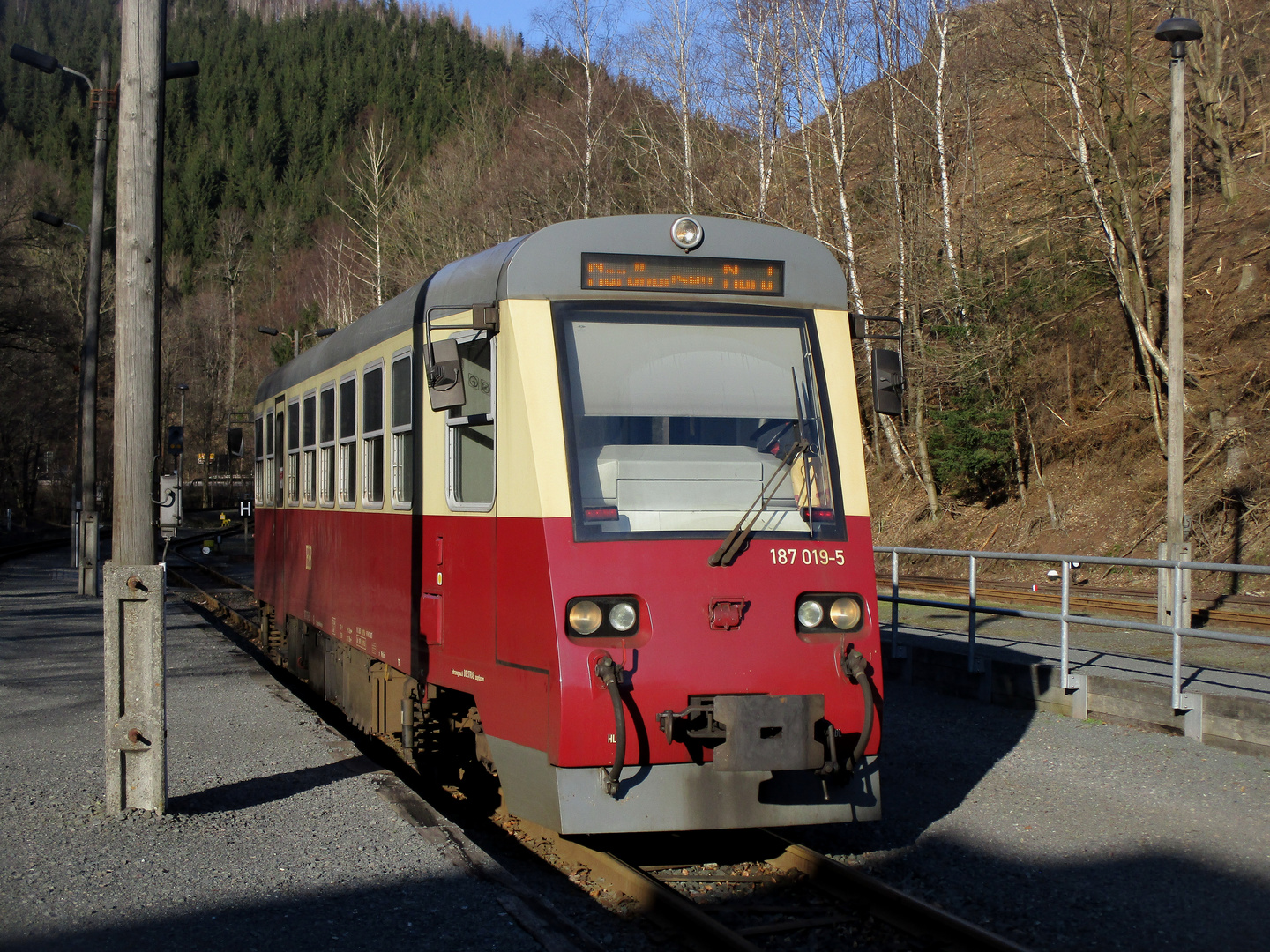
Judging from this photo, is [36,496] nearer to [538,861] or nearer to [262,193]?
[262,193]

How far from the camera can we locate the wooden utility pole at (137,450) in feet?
21.5

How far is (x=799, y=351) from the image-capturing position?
6.48 metres

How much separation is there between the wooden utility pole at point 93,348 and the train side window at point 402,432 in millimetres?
15393

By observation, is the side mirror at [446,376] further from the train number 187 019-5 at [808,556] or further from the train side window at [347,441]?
the train side window at [347,441]

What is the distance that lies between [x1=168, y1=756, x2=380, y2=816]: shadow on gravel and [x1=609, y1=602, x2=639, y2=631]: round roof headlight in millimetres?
2590

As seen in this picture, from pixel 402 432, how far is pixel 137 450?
1.59 meters

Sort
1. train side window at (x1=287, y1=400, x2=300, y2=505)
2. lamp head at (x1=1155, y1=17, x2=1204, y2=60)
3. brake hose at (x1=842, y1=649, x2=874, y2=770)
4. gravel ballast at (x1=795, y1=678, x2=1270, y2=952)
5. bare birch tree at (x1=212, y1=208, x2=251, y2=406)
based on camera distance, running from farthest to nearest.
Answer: bare birch tree at (x1=212, y1=208, x2=251, y2=406), lamp head at (x1=1155, y1=17, x2=1204, y2=60), train side window at (x1=287, y1=400, x2=300, y2=505), brake hose at (x1=842, y1=649, x2=874, y2=770), gravel ballast at (x1=795, y1=678, x2=1270, y2=952)

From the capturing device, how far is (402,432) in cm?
767

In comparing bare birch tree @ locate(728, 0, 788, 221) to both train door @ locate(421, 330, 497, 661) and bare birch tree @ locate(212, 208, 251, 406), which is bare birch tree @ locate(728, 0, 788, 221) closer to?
train door @ locate(421, 330, 497, 661)

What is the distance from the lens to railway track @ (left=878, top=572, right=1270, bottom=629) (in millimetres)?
15203

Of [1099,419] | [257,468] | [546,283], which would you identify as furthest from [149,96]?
[1099,419]

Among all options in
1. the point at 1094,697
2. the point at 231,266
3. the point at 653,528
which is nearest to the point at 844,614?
the point at 653,528

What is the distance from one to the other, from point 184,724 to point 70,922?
4.48 m

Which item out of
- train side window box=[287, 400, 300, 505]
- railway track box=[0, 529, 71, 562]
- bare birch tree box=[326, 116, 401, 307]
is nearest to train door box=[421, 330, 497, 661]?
train side window box=[287, 400, 300, 505]
